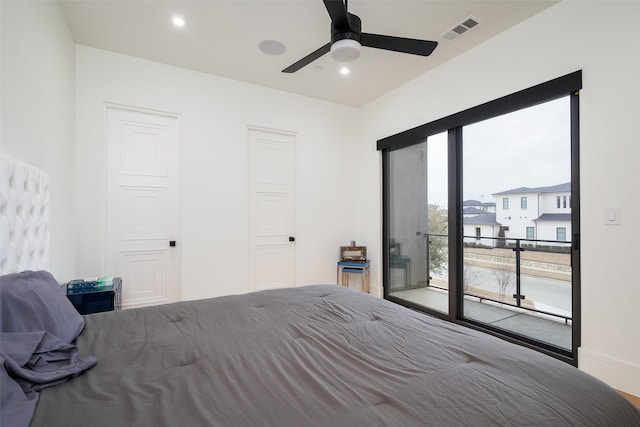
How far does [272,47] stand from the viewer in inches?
118

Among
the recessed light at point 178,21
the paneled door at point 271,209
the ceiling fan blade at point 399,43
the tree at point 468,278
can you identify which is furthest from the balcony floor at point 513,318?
the recessed light at point 178,21

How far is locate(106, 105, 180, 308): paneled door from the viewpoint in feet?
10.3

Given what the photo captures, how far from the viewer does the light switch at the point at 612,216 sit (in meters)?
2.09

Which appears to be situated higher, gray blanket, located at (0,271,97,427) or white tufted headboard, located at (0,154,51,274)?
white tufted headboard, located at (0,154,51,274)

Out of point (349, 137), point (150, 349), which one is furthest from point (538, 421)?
point (349, 137)

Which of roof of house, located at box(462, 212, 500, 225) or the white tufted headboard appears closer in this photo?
the white tufted headboard

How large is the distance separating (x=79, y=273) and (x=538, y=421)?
365 cm

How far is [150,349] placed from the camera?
1.23 m

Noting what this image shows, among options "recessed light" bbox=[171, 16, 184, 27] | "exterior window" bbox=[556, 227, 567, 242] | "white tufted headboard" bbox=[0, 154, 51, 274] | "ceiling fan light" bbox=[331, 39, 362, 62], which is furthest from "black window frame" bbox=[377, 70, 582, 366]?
"white tufted headboard" bbox=[0, 154, 51, 274]

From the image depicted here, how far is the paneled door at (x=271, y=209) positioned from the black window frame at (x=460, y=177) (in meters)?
1.32

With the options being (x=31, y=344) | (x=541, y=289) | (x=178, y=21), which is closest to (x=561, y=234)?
(x=541, y=289)

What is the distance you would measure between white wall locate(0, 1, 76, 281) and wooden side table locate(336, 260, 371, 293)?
301 centimetres

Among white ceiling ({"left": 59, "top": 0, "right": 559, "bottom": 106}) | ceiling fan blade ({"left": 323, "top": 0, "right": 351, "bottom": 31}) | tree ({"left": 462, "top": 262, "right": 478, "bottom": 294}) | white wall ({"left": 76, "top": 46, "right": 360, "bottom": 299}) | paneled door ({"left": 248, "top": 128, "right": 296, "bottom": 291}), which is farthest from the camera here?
paneled door ({"left": 248, "top": 128, "right": 296, "bottom": 291})

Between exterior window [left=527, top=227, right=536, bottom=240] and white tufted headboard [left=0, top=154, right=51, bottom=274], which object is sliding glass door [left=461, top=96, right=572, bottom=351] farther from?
white tufted headboard [left=0, top=154, right=51, bottom=274]
